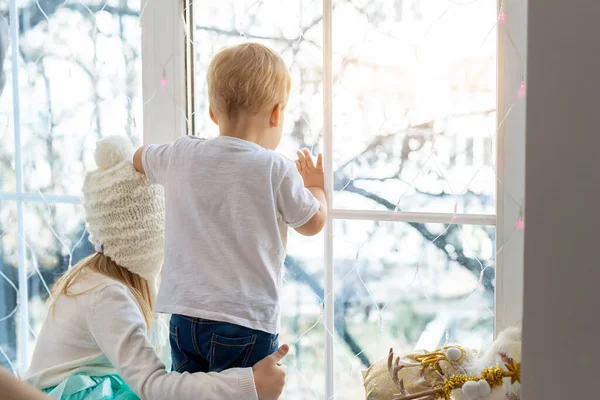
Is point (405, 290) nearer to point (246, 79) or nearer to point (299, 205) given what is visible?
point (299, 205)

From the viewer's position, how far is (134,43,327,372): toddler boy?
3.36ft

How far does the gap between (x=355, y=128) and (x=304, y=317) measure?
0.37 metres

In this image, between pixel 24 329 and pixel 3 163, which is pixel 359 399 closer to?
pixel 24 329

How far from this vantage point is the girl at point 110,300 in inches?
42.1

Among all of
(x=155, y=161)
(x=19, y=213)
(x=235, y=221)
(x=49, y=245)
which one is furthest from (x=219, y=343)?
(x=19, y=213)

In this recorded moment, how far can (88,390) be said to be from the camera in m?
1.13

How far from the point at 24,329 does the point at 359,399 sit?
2.78ft

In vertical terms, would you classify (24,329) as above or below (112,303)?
below

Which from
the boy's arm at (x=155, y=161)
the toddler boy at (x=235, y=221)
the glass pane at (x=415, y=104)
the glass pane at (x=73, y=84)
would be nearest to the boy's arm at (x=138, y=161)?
the boy's arm at (x=155, y=161)

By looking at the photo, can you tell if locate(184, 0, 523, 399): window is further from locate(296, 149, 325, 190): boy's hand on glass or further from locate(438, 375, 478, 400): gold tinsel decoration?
locate(438, 375, 478, 400): gold tinsel decoration

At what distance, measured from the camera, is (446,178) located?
41.9 inches

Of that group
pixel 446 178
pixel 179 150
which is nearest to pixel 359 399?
pixel 446 178

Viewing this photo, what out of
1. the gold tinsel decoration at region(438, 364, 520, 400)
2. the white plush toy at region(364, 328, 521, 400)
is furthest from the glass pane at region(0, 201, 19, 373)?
the gold tinsel decoration at region(438, 364, 520, 400)

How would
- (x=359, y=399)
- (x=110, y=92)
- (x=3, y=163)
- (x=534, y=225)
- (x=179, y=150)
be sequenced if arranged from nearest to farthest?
1. (x=534, y=225)
2. (x=179, y=150)
3. (x=359, y=399)
4. (x=110, y=92)
5. (x=3, y=163)
